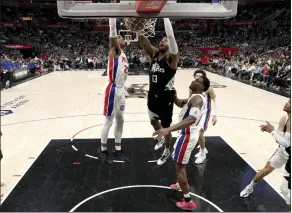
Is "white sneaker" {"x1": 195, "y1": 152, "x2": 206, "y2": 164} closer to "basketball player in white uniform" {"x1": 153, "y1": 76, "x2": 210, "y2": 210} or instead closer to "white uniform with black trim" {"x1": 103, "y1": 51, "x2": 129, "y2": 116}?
"basketball player in white uniform" {"x1": 153, "y1": 76, "x2": 210, "y2": 210}

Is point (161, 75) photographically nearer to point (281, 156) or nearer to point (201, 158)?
point (201, 158)

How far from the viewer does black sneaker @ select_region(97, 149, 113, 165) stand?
440cm

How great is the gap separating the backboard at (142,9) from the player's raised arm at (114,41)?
64 cm

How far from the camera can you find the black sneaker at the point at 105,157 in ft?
14.4

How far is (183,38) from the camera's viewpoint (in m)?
33.2

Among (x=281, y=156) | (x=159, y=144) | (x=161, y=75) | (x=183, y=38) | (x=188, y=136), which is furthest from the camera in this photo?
(x=183, y=38)

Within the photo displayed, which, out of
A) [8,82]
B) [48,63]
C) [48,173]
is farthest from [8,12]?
[48,173]

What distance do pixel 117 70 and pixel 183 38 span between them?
30.4m

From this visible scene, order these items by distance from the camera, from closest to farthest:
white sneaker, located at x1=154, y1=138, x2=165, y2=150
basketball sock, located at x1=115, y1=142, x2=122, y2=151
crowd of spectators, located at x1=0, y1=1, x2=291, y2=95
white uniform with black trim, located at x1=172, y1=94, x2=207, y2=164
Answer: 1. white uniform with black trim, located at x1=172, y1=94, x2=207, y2=164
2. basketball sock, located at x1=115, y1=142, x2=122, y2=151
3. white sneaker, located at x1=154, y1=138, x2=165, y2=150
4. crowd of spectators, located at x1=0, y1=1, x2=291, y2=95

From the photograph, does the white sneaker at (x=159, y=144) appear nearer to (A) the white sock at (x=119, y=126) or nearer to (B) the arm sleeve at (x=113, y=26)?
(A) the white sock at (x=119, y=126)

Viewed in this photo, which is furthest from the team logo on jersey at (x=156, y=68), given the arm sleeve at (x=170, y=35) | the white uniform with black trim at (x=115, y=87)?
the white uniform with black trim at (x=115, y=87)

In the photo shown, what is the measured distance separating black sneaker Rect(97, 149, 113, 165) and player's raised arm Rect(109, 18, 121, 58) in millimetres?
1605

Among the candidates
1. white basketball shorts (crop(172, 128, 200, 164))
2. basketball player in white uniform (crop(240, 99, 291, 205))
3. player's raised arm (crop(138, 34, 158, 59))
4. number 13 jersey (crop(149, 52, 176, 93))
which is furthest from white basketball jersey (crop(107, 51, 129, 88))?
basketball player in white uniform (crop(240, 99, 291, 205))

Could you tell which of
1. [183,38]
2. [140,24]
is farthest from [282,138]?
[183,38]
